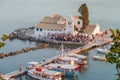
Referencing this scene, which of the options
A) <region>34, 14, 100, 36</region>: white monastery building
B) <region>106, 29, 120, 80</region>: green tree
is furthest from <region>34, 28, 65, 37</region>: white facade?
→ <region>106, 29, 120, 80</region>: green tree

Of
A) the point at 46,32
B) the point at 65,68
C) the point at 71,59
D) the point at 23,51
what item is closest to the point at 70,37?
the point at 46,32

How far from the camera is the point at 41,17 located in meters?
40.4

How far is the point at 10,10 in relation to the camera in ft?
149

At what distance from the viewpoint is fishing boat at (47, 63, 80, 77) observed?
19375 millimetres

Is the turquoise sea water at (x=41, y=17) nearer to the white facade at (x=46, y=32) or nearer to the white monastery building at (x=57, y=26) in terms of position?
the white facade at (x=46, y=32)

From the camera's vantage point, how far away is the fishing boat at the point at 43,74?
18.5 meters

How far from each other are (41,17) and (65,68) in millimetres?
21180

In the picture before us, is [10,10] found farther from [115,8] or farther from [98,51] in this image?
[98,51]

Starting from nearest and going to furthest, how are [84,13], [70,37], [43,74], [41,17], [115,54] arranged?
1. [115,54]
2. [43,74]
3. [70,37]
4. [84,13]
5. [41,17]

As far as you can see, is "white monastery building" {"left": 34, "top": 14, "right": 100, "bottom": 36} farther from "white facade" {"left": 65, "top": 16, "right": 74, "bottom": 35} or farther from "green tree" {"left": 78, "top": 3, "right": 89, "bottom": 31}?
"green tree" {"left": 78, "top": 3, "right": 89, "bottom": 31}

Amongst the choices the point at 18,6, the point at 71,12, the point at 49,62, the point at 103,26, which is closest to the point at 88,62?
the point at 49,62

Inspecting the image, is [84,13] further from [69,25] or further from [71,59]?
[71,59]

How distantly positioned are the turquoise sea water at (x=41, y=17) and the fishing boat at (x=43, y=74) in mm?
612

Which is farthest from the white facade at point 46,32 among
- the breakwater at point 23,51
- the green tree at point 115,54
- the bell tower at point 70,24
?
the green tree at point 115,54
